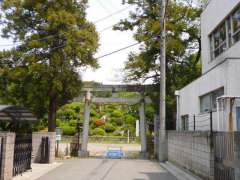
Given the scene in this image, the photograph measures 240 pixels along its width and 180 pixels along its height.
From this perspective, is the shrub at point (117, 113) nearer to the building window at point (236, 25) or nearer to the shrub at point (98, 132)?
the shrub at point (98, 132)

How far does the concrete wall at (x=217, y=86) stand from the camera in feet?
36.9

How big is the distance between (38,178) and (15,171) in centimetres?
77

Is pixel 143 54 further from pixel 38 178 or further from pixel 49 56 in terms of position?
pixel 38 178

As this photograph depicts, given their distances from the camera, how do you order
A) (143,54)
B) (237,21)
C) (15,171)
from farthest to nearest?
(143,54), (237,21), (15,171)

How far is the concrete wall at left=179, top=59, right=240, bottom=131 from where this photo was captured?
1124 cm

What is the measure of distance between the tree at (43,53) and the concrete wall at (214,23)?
661cm

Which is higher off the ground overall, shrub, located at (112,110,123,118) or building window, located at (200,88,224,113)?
shrub, located at (112,110,123,118)

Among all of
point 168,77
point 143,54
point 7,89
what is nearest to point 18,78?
point 7,89

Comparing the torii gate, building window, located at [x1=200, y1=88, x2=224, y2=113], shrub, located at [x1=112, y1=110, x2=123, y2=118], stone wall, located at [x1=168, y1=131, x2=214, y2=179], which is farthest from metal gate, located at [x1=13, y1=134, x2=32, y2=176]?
shrub, located at [x1=112, y1=110, x2=123, y2=118]

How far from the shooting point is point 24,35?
838 inches

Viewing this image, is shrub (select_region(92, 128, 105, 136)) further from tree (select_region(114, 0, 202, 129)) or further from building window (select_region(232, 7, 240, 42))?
building window (select_region(232, 7, 240, 42))

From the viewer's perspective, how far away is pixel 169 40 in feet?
81.9

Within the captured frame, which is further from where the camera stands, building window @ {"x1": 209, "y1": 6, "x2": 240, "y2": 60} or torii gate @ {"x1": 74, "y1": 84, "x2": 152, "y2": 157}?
torii gate @ {"x1": 74, "y1": 84, "x2": 152, "y2": 157}

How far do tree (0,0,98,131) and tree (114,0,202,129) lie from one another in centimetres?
521
